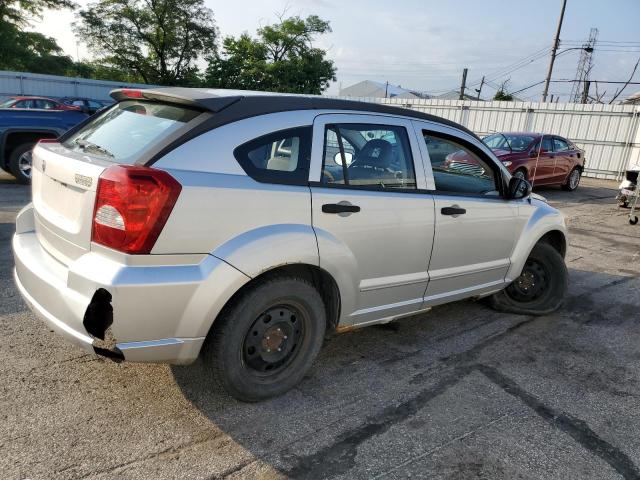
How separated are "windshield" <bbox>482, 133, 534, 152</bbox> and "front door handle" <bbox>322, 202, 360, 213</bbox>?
10.7 meters

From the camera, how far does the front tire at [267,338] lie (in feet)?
8.50

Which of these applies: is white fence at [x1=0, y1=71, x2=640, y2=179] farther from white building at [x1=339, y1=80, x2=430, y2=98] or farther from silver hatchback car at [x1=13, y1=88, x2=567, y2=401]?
white building at [x1=339, y1=80, x2=430, y2=98]

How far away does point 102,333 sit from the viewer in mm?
2348

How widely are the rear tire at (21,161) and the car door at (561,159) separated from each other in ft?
41.1

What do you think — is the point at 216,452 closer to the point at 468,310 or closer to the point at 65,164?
the point at 65,164

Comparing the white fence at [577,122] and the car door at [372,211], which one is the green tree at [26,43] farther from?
the car door at [372,211]

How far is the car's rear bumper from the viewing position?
226 cm

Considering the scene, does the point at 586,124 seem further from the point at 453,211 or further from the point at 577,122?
the point at 453,211

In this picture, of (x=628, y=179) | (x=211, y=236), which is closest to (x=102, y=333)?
(x=211, y=236)

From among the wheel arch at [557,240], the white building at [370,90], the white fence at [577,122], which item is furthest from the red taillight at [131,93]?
the white building at [370,90]

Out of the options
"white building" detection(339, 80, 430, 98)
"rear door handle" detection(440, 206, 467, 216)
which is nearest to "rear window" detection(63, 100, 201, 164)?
"rear door handle" detection(440, 206, 467, 216)

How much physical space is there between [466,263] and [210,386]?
207cm

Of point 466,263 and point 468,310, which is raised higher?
point 466,263

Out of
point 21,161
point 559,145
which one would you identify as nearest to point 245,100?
point 21,161
